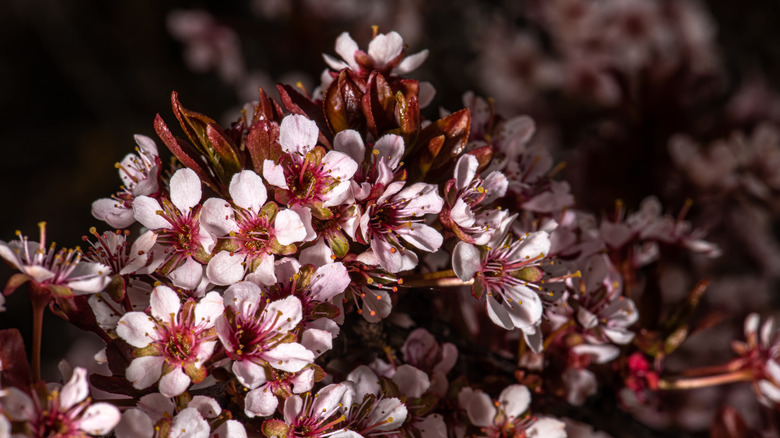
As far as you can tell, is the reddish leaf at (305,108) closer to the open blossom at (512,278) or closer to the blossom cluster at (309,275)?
the blossom cluster at (309,275)

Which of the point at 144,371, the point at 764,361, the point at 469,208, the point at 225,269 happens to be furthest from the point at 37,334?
the point at 764,361

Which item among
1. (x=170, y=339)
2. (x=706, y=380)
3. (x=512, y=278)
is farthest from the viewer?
(x=706, y=380)

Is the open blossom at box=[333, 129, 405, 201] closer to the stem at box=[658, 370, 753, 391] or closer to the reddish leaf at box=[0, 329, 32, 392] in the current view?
the reddish leaf at box=[0, 329, 32, 392]

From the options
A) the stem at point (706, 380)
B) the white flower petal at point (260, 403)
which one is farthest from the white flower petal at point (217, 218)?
the stem at point (706, 380)

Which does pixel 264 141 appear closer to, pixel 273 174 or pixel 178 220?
→ pixel 273 174

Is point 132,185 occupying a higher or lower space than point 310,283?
higher

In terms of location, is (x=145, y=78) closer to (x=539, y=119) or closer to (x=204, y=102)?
(x=204, y=102)

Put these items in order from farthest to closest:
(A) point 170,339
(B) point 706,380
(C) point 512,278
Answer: (B) point 706,380 < (C) point 512,278 < (A) point 170,339
